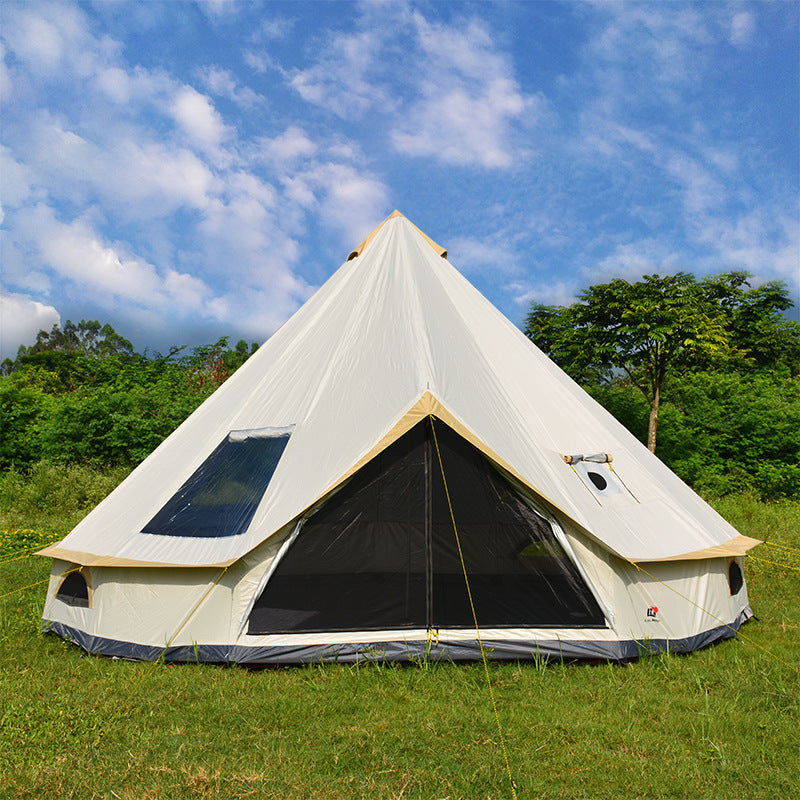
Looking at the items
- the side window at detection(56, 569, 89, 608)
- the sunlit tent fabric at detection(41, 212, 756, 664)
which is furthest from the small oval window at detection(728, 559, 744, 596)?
the side window at detection(56, 569, 89, 608)

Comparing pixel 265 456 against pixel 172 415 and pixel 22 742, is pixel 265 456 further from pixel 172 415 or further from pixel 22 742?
pixel 172 415

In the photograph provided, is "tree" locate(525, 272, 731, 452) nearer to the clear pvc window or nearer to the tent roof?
the tent roof

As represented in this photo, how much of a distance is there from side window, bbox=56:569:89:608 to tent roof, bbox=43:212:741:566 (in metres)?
0.19

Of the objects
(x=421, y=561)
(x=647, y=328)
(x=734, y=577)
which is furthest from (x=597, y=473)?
Result: (x=647, y=328)

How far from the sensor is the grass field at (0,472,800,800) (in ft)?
8.98

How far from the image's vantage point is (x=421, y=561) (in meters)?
4.20

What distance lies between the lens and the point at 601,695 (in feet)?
11.8

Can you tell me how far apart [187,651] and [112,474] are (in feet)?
28.5

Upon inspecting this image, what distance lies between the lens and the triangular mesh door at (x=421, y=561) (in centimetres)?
408

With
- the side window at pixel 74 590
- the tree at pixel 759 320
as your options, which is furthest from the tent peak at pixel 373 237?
the tree at pixel 759 320

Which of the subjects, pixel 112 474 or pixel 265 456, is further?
pixel 112 474

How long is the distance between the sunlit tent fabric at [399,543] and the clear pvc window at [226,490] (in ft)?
0.05

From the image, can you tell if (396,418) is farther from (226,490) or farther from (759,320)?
(759,320)

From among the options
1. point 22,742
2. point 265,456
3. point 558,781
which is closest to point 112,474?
point 265,456
